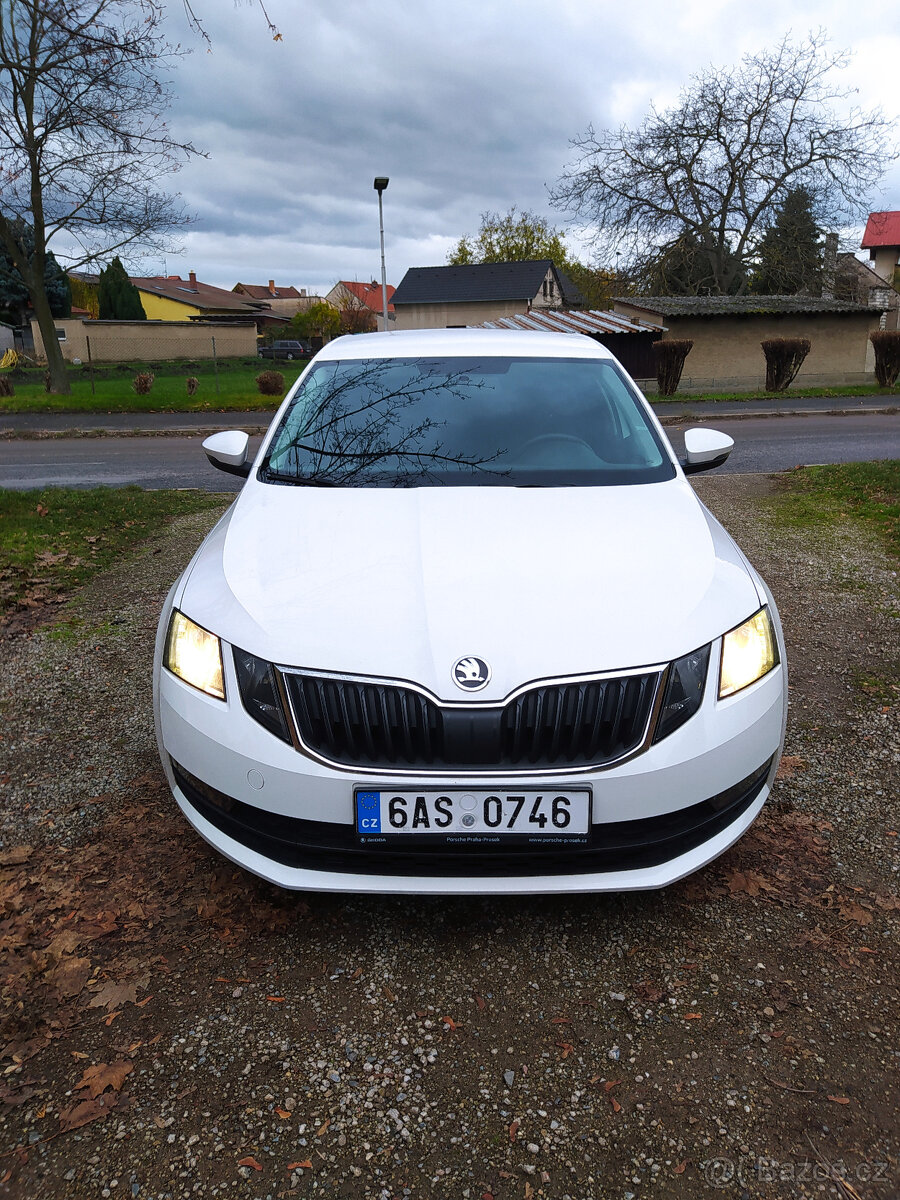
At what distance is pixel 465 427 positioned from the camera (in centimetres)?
338

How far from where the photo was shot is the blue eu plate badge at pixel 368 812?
6.77 ft

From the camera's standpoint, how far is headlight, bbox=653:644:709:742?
2.14 metres

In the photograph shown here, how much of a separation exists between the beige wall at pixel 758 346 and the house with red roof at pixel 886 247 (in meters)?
42.4

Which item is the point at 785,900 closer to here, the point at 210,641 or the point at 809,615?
the point at 210,641

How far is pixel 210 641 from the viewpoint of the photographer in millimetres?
2340

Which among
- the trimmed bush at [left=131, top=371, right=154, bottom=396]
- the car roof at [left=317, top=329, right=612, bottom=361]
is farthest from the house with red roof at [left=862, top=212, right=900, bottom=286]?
the car roof at [left=317, top=329, right=612, bottom=361]

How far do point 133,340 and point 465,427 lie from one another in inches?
1758

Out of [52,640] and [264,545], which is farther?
[52,640]

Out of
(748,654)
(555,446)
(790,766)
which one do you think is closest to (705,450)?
(555,446)

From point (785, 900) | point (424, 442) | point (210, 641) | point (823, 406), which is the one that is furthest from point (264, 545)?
point (823, 406)

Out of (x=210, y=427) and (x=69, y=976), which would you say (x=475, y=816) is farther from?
(x=210, y=427)

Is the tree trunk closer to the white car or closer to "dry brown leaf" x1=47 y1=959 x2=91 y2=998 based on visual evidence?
the white car

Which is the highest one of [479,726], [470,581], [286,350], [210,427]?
[286,350]

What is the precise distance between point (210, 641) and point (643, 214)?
41726mm
